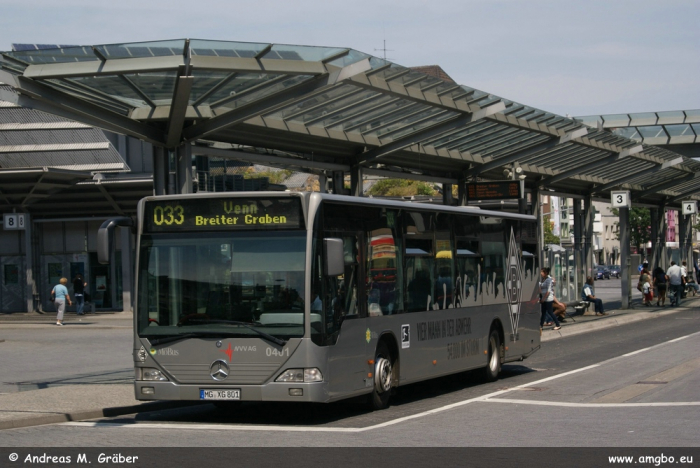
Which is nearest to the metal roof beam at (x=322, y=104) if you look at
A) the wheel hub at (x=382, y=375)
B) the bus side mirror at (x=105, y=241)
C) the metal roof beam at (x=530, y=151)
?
the wheel hub at (x=382, y=375)

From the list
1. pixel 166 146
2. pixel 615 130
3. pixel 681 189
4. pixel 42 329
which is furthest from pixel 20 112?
pixel 681 189

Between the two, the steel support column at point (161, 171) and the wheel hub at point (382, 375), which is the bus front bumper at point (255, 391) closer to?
the wheel hub at point (382, 375)

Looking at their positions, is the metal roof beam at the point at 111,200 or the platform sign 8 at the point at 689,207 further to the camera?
the platform sign 8 at the point at 689,207

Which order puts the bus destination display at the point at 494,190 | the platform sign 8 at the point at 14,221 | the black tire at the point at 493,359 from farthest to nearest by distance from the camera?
the platform sign 8 at the point at 14,221
the bus destination display at the point at 494,190
the black tire at the point at 493,359

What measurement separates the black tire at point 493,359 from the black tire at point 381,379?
160 inches

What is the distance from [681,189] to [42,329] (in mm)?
30490

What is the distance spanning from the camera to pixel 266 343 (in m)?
11.4

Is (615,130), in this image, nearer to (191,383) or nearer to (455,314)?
(455,314)

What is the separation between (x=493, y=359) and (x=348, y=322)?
19.0 ft

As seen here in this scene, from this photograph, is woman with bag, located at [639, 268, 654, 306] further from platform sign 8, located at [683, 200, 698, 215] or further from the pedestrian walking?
the pedestrian walking

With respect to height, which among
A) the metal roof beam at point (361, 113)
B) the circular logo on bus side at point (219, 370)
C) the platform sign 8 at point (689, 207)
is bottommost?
the circular logo on bus side at point (219, 370)

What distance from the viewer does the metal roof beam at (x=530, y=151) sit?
25.3 meters

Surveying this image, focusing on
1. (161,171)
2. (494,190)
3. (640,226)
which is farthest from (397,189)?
(161,171)

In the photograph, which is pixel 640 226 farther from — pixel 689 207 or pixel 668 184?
pixel 668 184
